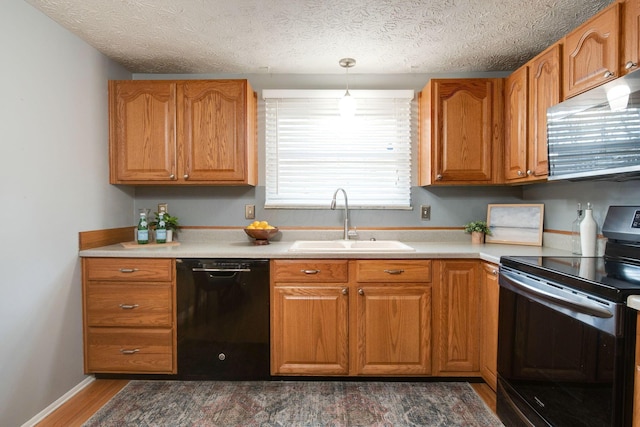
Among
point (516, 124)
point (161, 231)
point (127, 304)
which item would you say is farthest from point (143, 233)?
point (516, 124)

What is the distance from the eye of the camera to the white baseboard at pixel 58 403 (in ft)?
5.90

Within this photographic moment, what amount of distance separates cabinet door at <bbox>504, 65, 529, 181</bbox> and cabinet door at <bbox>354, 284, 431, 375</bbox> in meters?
0.99

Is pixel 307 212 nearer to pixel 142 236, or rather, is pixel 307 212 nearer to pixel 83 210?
pixel 142 236

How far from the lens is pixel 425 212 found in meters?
2.75

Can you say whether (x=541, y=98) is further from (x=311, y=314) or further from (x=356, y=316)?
(x=311, y=314)

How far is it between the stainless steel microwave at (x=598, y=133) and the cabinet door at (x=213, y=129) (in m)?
1.88

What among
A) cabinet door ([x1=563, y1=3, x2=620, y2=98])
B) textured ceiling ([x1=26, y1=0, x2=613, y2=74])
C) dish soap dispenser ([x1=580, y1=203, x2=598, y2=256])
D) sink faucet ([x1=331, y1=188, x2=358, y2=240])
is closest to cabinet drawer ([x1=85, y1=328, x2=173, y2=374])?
sink faucet ([x1=331, y1=188, x2=358, y2=240])

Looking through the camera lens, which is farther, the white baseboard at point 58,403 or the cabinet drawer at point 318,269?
the cabinet drawer at point 318,269

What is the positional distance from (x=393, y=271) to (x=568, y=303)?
959 mm

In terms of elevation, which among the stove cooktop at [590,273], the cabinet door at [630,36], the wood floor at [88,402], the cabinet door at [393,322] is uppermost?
the cabinet door at [630,36]

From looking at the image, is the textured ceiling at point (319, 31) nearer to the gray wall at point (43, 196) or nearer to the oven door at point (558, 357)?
the gray wall at point (43, 196)

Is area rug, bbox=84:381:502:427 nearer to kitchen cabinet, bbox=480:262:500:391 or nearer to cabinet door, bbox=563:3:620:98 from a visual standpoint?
kitchen cabinet, bbox=480:262:500:391

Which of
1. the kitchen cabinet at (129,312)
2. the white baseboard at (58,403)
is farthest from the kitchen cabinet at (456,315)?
the white baseboard at (58,403)

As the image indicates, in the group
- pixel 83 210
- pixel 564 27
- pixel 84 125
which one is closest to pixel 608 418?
pixel 564 27
